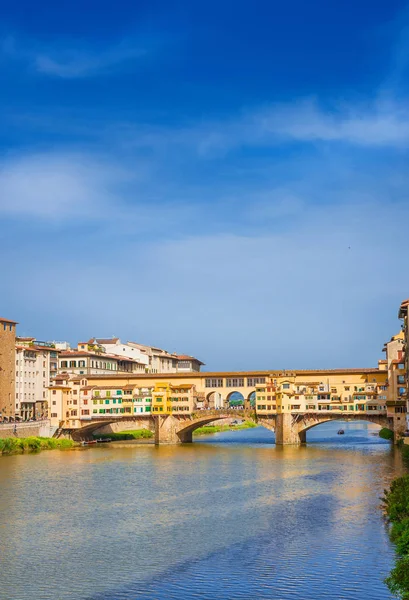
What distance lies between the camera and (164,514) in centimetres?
3431

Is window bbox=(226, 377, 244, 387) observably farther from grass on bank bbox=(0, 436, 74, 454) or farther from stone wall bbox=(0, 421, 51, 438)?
stone wall bbox=(0, 421, 51, 438)

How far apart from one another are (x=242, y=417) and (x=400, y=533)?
48874 mm

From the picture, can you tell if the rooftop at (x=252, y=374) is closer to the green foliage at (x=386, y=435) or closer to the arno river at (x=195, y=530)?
the green foliage at (x=386, y=435)

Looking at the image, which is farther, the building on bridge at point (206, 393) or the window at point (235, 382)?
the window at point (235, 382)

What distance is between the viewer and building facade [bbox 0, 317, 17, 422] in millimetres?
78000

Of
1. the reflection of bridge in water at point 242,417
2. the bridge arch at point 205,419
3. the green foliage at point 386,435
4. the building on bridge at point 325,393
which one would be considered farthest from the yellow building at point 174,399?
the green foliage at point 386,435

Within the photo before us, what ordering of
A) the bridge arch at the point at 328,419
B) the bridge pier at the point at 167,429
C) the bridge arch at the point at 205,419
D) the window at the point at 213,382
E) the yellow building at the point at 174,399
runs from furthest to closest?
the window at the point at 213,382, the yellow building at the point at 174,399, the bridge pier at the point at 167,429, the bridge arch at the point at 205,419, the bridge arch at the point at 328,419

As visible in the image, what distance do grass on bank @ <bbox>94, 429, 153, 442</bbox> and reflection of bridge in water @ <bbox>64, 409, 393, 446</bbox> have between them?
1632 mm

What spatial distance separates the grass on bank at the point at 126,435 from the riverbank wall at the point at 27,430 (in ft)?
27.9

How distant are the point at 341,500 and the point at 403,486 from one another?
5967 millimetres

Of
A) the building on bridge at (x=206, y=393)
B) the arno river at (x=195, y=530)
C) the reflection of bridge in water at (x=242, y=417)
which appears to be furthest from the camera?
the building on bridge at (x=206, y=393)

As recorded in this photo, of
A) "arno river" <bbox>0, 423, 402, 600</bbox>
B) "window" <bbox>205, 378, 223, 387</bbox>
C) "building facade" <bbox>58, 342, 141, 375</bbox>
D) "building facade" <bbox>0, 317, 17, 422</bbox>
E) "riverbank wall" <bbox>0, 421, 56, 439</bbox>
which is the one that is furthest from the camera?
"building facade" <bbox>58, 342, 141, 375</bbox>

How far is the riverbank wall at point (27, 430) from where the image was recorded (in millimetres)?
65875

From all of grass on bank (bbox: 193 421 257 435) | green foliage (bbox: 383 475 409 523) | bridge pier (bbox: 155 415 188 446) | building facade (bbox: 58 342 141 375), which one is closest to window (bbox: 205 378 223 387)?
bridge pier (bbox: 155 415 188 446)
